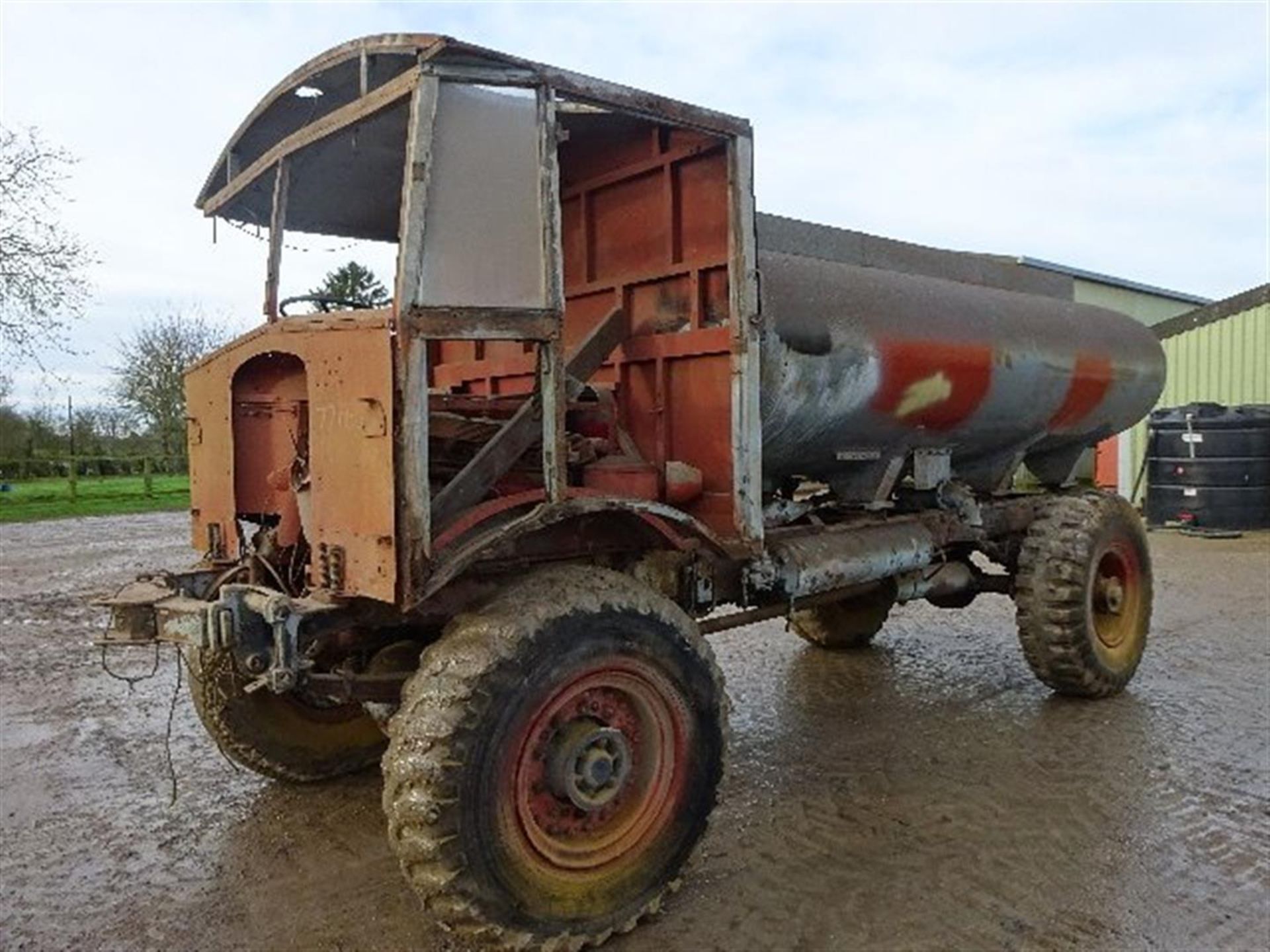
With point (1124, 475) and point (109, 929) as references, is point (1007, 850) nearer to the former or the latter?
point (109, 929)

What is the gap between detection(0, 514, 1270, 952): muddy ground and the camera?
3346mm

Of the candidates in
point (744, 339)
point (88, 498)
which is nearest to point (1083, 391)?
point (744, 339)

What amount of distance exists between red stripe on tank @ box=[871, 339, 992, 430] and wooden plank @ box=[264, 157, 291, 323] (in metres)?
2.62

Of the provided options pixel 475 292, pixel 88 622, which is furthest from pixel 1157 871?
pixel 88 622

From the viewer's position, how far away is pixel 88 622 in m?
8.46

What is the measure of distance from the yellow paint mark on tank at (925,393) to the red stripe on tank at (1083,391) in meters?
1.32

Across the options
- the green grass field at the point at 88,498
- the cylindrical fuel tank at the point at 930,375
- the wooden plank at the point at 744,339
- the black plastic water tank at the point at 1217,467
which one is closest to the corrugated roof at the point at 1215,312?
the black plastic water tank at the point at 1217,467

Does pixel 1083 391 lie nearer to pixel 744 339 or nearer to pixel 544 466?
pixel 744 339

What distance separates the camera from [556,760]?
3.26 metres

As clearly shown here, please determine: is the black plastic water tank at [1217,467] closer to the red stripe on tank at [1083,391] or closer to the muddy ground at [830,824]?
the muddy ground at [830,824]

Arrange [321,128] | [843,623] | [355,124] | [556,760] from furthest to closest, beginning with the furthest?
[843,623]
[321,128]
[355,124]
[556,760]

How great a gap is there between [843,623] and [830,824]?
3.06m

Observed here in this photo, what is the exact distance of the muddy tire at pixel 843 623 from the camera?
7023 mm

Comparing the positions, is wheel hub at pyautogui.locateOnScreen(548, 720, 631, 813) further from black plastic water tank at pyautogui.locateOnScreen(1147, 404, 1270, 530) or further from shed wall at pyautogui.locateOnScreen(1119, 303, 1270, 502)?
shed wall at pyautogui.locateOnScreen(1119, 303, 1270, 502)
